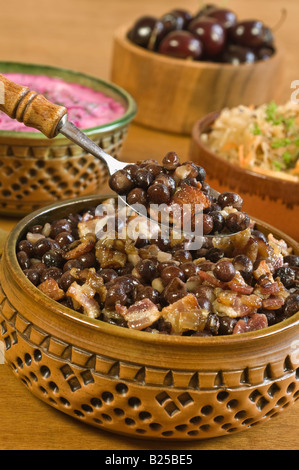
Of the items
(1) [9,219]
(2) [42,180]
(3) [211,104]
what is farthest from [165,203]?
(3) [211,104]

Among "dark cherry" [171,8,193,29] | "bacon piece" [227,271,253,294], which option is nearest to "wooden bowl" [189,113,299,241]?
"bacon piece" [227,271,253,294]

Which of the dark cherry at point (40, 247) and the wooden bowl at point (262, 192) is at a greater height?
the dark cherry at point (40, 247)

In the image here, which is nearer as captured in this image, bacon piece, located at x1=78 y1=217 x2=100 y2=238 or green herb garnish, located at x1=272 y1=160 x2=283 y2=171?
bacon piece, located at x1=78 y1=217 x2=100 y2=238

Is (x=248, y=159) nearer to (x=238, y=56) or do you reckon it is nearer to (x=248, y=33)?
(x=238, y=56)

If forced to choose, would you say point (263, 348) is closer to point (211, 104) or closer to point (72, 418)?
point (72, 418)

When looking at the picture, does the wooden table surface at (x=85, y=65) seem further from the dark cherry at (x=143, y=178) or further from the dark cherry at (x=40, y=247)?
the dark cherry at (x=143, y=178)

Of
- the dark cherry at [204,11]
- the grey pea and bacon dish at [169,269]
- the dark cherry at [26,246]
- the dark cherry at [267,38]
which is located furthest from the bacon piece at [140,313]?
the dark cherry at [204,11]

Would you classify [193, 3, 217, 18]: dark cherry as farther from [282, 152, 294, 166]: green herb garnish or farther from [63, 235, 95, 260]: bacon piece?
[63, 235, 95, 260]: bacon piece
